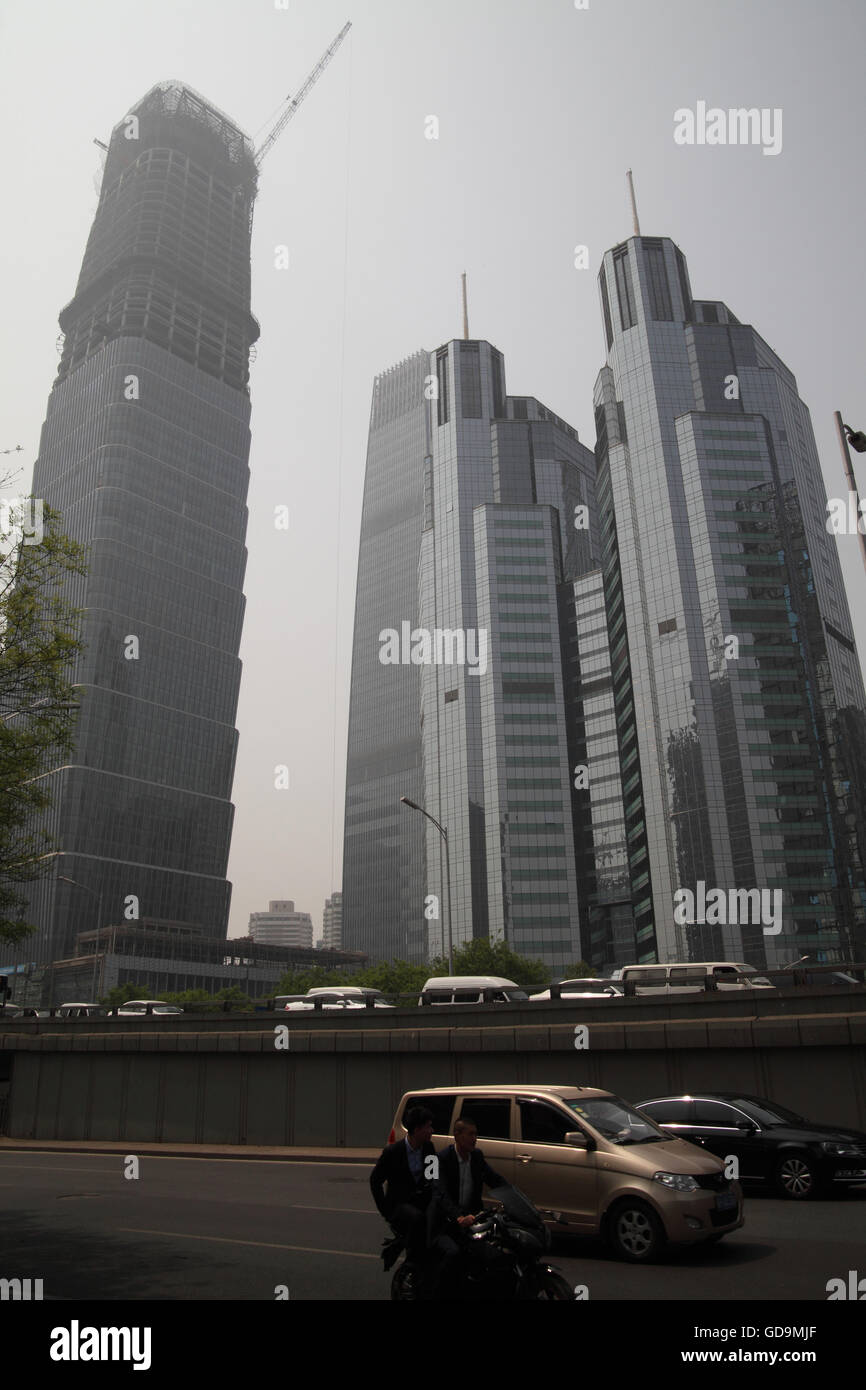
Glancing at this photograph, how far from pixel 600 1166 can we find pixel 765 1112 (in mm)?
5878

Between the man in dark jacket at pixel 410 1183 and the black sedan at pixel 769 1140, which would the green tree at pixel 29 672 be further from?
the black sedan at pixel 769 1140

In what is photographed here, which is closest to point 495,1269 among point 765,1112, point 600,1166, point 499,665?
point 600,1166

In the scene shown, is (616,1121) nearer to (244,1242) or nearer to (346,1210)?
(244,1242)

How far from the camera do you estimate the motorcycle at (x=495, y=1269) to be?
23.3ft

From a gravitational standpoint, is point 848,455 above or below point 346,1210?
above

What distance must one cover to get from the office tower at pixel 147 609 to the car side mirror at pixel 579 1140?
463 feet

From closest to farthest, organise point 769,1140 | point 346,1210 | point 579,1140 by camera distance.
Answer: point 579,1140, point 346,1210, point 769,1140

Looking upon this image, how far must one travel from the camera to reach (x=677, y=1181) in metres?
10.5

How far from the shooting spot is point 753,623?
422ft

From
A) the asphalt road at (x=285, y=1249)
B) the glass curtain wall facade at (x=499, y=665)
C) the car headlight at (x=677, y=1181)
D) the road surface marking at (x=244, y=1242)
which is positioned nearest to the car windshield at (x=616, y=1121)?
the car headlight at (x=677, y=1181)

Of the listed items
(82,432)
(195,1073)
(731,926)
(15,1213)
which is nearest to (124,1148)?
(195,1073)

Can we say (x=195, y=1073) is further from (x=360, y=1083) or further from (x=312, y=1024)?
(x=360, y=1083)
